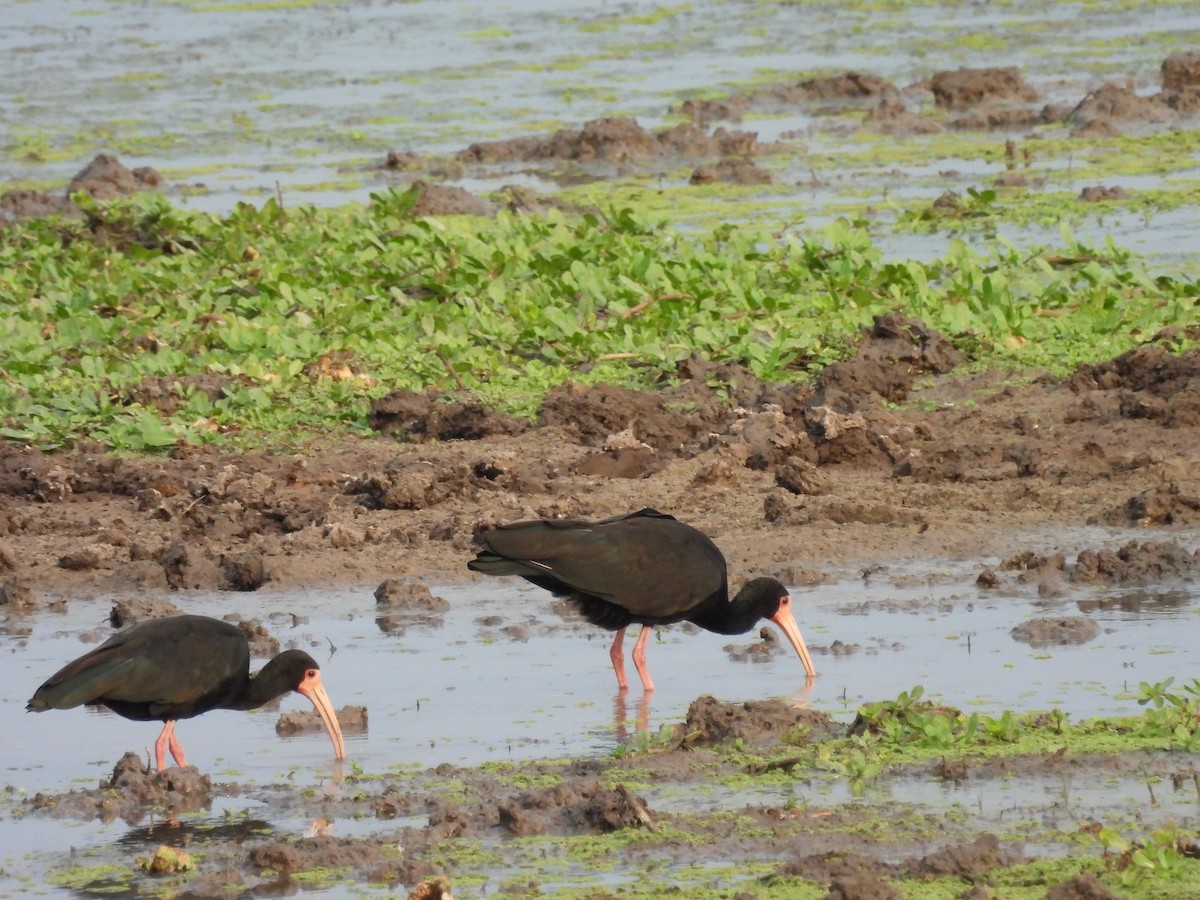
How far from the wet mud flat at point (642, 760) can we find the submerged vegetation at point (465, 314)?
247 centimetres

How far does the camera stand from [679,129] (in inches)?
825

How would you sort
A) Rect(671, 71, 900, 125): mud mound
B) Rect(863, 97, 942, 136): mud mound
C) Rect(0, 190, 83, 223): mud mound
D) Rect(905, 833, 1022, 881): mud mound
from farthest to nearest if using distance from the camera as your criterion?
Rect(671, 71, 900, 125): mud mound, Rect(863, 97, 942, 136): mud mound, Rect(0, 190, 83, 223): mud mound, Rect(905, 833, 1022, 881): mud mound

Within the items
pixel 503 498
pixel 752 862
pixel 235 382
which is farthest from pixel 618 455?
pixel 752 862

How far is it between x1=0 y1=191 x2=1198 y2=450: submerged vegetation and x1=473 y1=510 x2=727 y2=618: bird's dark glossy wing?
10.9ft

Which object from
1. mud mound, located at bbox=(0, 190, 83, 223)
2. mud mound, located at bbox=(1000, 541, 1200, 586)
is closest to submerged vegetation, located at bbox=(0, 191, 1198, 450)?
mud mound, located at bbox=(1000, 541, 1200, 586)

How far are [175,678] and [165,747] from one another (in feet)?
1.12

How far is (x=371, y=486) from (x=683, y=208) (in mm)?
7511

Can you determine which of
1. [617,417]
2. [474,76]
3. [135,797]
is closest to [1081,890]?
[135,797]

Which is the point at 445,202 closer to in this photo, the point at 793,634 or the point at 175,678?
the point at 793,634

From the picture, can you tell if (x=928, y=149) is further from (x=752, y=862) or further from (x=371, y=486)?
(x=752, y=862)

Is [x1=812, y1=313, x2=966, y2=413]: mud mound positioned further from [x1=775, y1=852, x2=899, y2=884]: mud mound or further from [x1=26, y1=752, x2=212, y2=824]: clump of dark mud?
[x1=775, y1=852, x2=899, y2=884]: mud mound

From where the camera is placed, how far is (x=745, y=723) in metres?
7.21

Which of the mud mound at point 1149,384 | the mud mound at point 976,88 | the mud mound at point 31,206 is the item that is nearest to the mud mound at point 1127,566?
the mud mound at point 1149,384

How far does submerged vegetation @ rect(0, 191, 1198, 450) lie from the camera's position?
1192 centimetres
